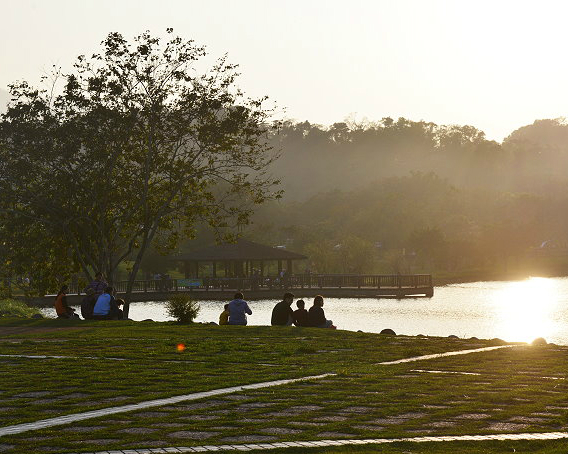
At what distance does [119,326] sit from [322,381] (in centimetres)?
1239

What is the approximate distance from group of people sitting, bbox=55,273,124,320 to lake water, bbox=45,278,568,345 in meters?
17.1

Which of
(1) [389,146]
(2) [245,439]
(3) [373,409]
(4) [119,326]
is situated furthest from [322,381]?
(1) [389,146]

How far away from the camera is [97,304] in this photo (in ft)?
88.3

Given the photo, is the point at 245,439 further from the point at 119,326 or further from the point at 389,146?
the point at 389,146

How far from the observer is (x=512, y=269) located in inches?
4358

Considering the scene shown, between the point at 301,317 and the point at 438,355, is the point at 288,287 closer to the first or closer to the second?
the point at 301,317

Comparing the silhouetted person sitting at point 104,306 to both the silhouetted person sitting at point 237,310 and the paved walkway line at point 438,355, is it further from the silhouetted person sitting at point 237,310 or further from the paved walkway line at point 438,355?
the paved walkway line at point 438,355

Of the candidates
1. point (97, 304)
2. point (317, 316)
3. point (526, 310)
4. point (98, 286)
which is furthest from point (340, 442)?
point (526, 310)

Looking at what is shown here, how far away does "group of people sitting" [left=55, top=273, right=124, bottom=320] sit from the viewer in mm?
26875

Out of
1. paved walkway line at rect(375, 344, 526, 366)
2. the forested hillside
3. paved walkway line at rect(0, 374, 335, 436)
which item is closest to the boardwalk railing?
the forested hillside

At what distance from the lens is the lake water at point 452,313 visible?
45.2m

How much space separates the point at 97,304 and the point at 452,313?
3200 centimetres

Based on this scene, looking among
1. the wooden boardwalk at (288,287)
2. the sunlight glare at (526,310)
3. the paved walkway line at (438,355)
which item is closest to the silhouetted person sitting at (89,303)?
the paved walkway line at (438,355)

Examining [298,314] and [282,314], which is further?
[282,314]
